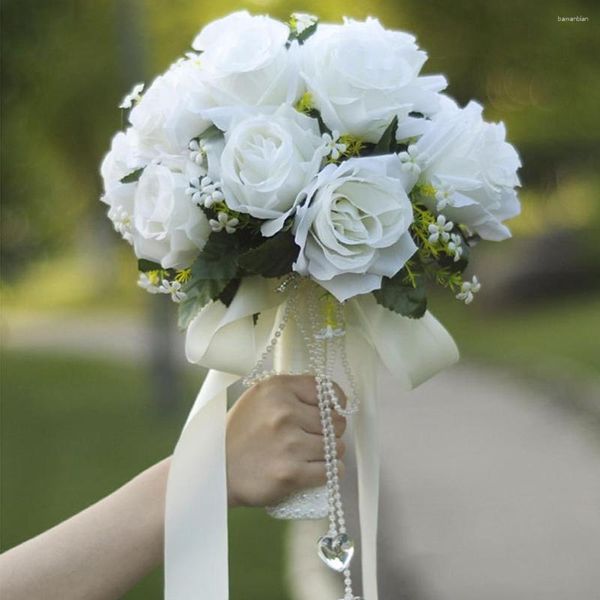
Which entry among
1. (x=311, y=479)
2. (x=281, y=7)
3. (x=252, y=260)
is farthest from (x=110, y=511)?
(x=281, y=7)

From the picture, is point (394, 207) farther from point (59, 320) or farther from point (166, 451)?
point (59, 320)

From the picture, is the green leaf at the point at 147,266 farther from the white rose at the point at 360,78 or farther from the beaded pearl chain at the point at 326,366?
the white rose at the point at 360,78

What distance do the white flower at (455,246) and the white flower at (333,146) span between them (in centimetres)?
20

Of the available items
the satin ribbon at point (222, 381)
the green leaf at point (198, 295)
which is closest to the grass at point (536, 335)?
the satin ribbon at point (222, 381)

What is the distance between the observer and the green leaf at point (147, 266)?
5.00 feet

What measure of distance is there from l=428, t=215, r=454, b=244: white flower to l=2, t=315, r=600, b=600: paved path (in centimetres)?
297

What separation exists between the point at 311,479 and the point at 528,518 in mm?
4366

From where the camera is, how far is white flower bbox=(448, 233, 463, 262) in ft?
4.67

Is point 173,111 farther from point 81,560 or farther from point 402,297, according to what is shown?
point 81,560

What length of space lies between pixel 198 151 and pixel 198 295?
→ 19 cm

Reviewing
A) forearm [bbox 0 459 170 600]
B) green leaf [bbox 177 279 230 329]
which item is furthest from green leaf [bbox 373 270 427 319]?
forearm [bbox 0 459 170 600]

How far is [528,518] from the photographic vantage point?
5566 millimetres

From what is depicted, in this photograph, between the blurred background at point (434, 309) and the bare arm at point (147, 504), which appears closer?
the bare arm at point (147, 504)

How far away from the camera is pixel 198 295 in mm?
1421
